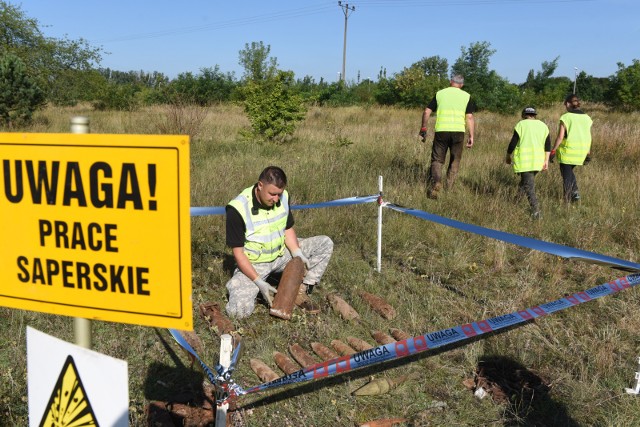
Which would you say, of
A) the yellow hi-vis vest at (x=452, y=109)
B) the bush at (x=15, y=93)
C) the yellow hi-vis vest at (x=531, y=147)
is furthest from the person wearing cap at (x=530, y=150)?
the bush at (x=15, y=93)

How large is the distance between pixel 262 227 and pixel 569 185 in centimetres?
523

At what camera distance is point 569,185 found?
744 cm

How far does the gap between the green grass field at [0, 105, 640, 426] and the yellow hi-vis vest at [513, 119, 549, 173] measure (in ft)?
1.73

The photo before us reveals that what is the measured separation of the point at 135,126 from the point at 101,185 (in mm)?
13474

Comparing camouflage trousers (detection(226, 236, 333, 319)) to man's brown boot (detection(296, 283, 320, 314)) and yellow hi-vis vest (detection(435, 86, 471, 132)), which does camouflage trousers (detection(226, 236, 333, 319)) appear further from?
yellow hi-vis vest (detection(435, 86, 471, 132))

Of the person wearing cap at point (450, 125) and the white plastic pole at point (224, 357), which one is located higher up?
the person wearing cap at point (450, 125)

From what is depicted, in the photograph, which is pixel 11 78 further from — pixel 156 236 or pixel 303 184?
pixel 156 236

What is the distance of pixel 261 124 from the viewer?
1281 cm

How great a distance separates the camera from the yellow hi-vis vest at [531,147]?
7.03m

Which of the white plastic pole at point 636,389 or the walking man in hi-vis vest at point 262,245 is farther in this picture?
the walking man in hi-vis vest at point 262,245

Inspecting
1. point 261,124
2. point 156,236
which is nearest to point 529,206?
point 156,236

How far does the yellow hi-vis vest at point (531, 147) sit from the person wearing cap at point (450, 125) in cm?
83

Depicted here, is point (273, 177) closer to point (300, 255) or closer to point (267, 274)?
point (300, 255)

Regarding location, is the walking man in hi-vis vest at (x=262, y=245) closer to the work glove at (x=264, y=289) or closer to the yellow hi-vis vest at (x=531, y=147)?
the work glove at (x=264, y=289)
